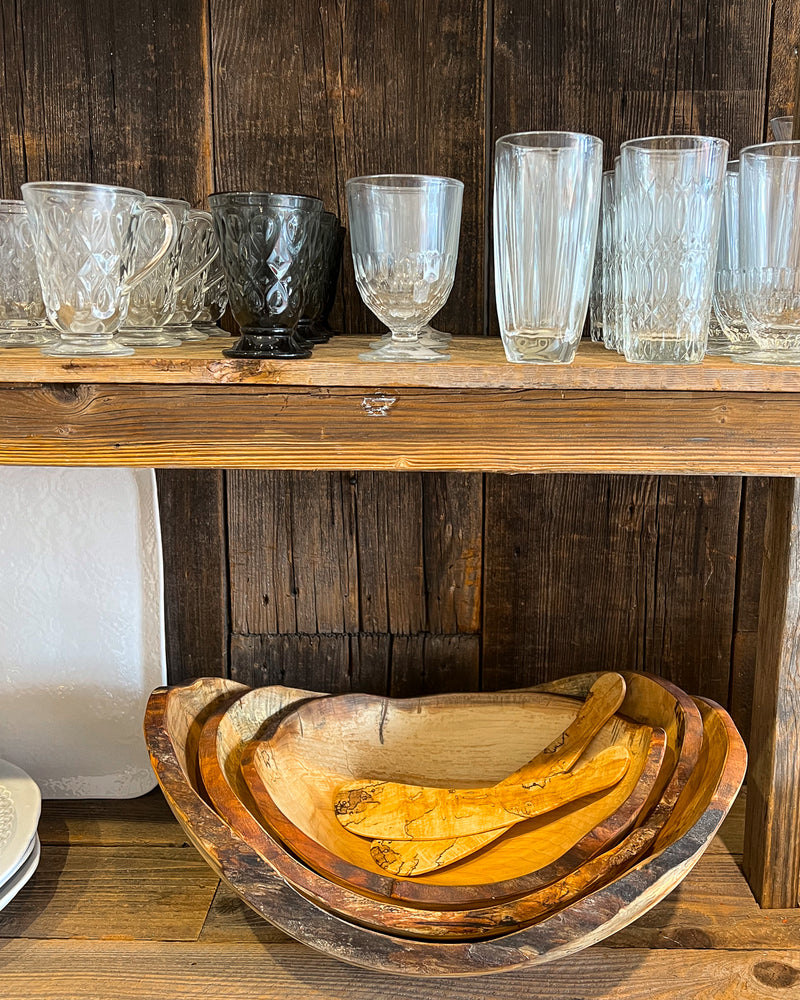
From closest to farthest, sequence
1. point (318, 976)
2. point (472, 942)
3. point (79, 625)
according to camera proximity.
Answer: point (472, 942)
point (318, 976)
point (79, 625)

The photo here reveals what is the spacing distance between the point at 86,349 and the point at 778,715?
67 cm

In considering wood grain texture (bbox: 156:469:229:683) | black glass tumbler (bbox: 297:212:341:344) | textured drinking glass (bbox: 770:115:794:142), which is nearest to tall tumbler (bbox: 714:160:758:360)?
textured drinking glass (bbox: 770:115:794:142)

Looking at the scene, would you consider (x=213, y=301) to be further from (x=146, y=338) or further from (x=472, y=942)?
(x=472, y=942)

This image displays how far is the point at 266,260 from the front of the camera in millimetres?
669

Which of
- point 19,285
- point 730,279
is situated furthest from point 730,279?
point 19,285

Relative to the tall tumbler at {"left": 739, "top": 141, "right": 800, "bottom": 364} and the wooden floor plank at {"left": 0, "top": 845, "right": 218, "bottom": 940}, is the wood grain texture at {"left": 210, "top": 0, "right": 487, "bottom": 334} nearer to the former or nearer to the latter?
the tall tumbler at {"left": 739, "top": 141, "right": 800, "bottom": 364}

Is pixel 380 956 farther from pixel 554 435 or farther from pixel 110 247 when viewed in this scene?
pixel 110 247

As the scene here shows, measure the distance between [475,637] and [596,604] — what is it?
143 millimetres

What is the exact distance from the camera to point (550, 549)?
3.29 feet

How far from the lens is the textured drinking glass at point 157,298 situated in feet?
2.55

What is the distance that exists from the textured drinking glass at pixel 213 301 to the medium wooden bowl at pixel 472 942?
420 millimetres

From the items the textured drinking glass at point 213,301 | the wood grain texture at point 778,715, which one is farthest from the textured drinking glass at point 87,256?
the wood grain texture at point 778,715

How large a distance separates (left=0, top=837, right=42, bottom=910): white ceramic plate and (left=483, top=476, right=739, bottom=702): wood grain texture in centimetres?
50

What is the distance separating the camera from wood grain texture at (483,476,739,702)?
0.99 meters
